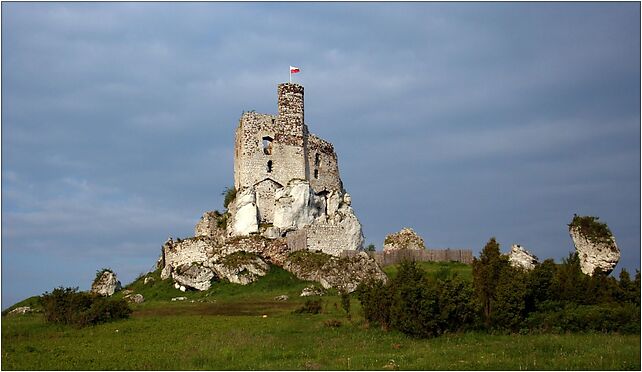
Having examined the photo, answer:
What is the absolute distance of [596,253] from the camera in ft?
112

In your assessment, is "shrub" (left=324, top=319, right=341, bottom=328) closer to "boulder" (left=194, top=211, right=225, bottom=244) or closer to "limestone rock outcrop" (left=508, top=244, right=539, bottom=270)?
"limestone rock outcrop" (left=508, top=244, right=539, bottom=270)

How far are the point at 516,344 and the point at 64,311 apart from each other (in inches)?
787

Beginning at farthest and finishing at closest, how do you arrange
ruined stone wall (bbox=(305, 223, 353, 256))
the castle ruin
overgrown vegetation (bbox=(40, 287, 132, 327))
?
the castle ruin
ruined stone wall (bbox=(305, 223, 353, 256))
overgrown vegetation (bbox=(40, 287, 132, 327))

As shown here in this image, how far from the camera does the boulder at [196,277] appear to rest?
45219mm

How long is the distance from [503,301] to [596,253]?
10184 millimetres

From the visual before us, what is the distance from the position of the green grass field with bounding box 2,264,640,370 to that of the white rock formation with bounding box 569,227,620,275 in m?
10.4

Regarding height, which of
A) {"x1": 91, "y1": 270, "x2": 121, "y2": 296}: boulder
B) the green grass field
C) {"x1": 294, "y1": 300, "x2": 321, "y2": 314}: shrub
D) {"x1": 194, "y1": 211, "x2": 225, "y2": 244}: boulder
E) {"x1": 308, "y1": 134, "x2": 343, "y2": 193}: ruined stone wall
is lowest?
the green grass field

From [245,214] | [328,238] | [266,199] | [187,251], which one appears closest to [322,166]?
[266,199]

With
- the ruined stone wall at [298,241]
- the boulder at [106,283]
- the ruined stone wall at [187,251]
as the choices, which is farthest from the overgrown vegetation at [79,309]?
the ruined stone wall at [298,241]

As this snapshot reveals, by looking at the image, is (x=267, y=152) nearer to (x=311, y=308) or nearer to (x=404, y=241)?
(x=404, y=241)

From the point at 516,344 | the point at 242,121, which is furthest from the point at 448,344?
the point at 242,121

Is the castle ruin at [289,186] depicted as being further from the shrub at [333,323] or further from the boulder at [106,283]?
the shrub at [333,323]

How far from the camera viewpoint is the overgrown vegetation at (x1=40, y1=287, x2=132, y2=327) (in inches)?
1226

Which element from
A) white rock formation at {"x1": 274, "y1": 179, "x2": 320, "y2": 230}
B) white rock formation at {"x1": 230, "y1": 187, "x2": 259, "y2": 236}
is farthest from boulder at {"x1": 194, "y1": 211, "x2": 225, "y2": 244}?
white rock formation at {"x1": 274, "y1": 179, "x2": 320, "y2": 230}
